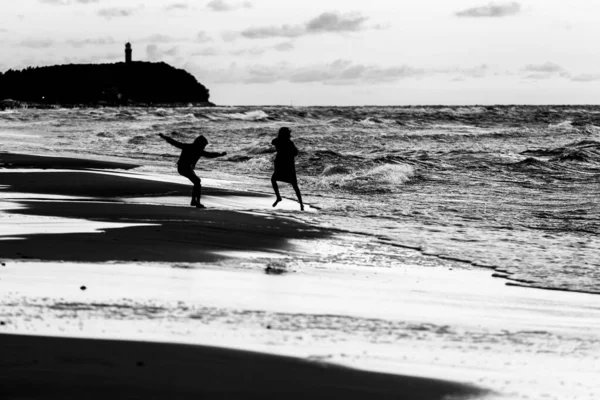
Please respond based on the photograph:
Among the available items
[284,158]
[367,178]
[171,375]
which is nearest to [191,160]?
[284,158]

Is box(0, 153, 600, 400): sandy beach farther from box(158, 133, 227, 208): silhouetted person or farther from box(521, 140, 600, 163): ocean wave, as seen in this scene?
box(521, 140, 600, 163): ocean wave

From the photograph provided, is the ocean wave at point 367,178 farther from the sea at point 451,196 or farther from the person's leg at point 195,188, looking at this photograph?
the person's leg at point 195,188

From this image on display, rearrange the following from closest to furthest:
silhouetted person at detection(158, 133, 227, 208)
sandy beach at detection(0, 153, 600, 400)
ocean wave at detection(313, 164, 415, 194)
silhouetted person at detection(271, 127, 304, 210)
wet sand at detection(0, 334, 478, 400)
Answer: wet sand at detection(0, 334, 478, 400) < sandy beach at detection(0, 153, 600, 400) < silhouetted person at detection(158, 133, 227, 208) < silhouetted person at detection(271, 127, 304, 210) < ocean wave at detection(313, 164, 415, 194)

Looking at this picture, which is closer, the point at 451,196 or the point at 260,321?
the point at 260,321

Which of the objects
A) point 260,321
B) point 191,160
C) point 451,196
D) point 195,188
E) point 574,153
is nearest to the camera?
point 260,321

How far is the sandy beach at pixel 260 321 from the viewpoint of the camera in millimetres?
4746

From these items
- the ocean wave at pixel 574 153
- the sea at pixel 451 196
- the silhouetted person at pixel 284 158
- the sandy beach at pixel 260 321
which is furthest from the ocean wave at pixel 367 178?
the sandy beach at pixel 260 321

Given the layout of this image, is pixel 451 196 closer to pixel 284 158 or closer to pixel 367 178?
pixel 367 178

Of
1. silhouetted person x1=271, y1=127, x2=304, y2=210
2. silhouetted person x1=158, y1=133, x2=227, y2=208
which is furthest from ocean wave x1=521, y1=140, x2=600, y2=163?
silhouetted person x1=158, y1=133, x2=227, y2=208

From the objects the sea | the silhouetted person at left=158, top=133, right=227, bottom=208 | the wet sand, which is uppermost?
the silhouetted person at left=158, top=133, right=227, bottom=208

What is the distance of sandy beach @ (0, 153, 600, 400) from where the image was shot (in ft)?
15.6

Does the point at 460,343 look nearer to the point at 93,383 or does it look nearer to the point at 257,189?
the point at 93,383

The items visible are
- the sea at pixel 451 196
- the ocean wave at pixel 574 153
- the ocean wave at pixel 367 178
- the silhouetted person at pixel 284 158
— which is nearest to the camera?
the sea at pixel 451 196

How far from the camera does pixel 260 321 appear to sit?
618 centimetres
